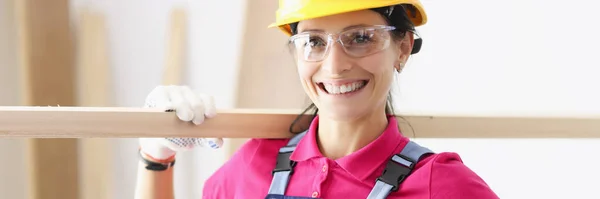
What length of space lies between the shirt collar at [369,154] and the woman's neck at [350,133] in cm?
2

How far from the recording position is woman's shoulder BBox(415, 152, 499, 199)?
115cm

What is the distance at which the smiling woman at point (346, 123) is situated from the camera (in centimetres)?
117

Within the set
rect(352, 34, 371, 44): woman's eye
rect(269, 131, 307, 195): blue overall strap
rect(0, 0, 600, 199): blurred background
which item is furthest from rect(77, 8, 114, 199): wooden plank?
rect(352, 34, 371, 44): woman's eye

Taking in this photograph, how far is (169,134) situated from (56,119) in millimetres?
201

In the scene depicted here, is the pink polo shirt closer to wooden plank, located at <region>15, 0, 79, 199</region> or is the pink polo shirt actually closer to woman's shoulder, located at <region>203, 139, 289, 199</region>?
woman's shoulder, located at <region>203, 139, 289, 199</region>

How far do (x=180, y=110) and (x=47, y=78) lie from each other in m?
0.77

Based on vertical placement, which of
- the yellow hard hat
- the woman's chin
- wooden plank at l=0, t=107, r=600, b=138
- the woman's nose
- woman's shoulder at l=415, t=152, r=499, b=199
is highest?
the yellow hard hat

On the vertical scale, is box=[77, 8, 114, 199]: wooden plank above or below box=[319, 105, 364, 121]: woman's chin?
below

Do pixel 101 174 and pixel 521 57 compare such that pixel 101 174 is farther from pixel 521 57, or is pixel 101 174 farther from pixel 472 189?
pixel 521 57

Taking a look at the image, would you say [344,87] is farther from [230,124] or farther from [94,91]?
[94,91]

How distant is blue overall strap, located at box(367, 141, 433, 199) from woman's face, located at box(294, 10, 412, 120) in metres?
0.11

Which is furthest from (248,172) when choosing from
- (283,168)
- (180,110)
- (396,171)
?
(396,171)

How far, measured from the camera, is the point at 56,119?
3.90ft

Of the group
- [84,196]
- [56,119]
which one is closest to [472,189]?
[56,119]
